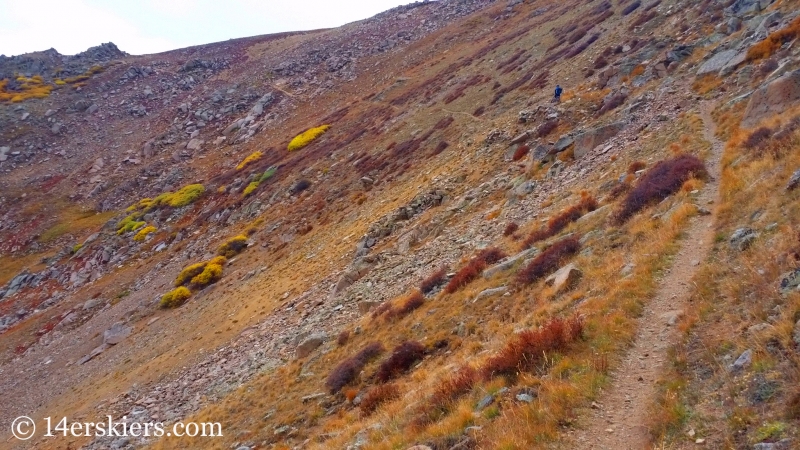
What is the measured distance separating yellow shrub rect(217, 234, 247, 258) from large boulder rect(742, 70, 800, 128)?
3405cm

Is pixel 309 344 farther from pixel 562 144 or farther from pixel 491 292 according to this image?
pixel 562 144

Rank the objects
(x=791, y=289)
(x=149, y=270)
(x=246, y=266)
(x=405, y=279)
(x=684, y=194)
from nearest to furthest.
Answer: (x=791, y=289)
(x=684, y=194)
(x=405, y=279)
(x=246, y=266)
(x=149, y=270)

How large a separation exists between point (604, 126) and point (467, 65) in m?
37.7

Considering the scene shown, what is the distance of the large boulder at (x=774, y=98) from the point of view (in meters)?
15.8

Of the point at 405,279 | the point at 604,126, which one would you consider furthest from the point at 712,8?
the point at 405,279

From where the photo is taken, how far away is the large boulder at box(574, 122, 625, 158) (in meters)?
24.2

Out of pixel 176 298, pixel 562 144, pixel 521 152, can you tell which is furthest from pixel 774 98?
pixel 176 298

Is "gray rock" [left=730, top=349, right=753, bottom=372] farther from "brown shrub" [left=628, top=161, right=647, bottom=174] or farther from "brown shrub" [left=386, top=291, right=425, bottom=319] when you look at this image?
"brown shrub" [left=628, top=161, right=647, bottom=174]

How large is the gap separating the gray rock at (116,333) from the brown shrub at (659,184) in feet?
105

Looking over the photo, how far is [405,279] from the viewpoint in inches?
850

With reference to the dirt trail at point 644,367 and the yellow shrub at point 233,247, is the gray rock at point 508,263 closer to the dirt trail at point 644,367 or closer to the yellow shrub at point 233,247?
the dirt trail at point 644,367

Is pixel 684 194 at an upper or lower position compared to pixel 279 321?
upper

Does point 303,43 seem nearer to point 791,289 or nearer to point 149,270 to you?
point 149,270

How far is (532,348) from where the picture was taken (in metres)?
9.83
